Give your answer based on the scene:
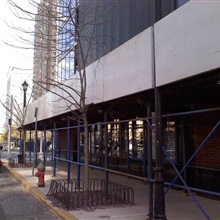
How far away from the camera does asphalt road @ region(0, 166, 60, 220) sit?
28.2 ft

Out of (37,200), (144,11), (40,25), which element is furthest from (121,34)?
(37,200)

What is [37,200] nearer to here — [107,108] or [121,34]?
[107,108]

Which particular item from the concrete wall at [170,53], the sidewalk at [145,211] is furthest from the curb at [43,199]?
the concrete wall at [170,53]

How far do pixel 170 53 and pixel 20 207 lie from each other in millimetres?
5986

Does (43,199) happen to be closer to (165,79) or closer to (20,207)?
(20,207)

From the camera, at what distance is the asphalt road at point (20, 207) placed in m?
8.61

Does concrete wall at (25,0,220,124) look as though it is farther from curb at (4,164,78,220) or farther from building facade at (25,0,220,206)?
curb at (4,164,78,220)

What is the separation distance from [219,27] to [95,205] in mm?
5479

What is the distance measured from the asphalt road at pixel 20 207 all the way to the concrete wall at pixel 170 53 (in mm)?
3342

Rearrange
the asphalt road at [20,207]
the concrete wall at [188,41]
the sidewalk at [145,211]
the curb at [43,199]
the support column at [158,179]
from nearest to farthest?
the concrete wall at [188,41]
the support column at [158,179]
the sidewalk at [145,211]
the curb at [43,199]
the asphalt road at [20,207]

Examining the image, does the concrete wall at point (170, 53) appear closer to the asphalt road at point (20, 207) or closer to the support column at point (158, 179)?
the support column at point (158, 179)

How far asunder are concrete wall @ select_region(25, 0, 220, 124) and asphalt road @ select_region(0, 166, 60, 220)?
3.34 metres

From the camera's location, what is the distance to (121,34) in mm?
14312

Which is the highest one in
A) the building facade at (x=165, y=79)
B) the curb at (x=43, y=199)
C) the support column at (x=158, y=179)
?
the building facade at (x=165, y=79)
